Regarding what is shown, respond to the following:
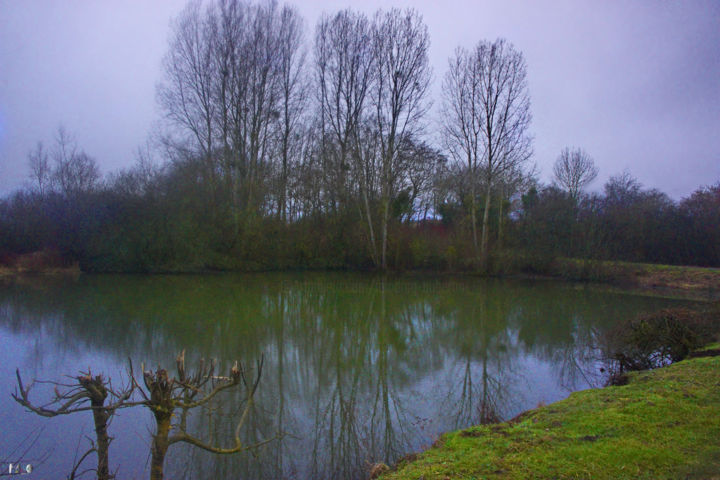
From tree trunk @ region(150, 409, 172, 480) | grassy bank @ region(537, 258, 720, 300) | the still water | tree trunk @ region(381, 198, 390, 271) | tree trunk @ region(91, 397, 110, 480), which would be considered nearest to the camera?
tree trunk @ region(150, 409, 172, 480)

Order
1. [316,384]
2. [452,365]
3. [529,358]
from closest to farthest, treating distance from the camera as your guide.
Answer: [316,384], [452,365], [529,358]

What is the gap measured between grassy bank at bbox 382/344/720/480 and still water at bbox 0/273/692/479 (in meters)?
1.00

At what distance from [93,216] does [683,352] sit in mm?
23572

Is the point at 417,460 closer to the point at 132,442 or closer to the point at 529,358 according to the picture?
the point at 132,442

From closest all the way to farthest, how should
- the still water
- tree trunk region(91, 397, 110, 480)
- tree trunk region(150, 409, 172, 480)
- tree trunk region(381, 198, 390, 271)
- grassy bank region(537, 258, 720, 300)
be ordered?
tree trunk region(150, 409, 172, 480)
tree trunk region(91, 397, 110, 480)
the still water
grassy bank region(537, 258, 720, 300)
tree trunk region(381, 198, 390, 271)

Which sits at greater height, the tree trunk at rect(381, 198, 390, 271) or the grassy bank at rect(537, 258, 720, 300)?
the tree trunk at rect(381, 198, 390, 271)

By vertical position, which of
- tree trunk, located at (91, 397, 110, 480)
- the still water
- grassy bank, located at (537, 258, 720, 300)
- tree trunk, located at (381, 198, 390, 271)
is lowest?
the still water

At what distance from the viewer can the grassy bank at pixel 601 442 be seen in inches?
118

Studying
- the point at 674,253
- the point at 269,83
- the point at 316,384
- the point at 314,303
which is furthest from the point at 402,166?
the point at 316,384

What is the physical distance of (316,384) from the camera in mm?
6535

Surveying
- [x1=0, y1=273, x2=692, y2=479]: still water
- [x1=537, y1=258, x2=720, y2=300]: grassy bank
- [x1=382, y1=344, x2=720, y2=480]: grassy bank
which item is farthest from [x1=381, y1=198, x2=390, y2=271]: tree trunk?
[x1=382, y1=344, x2=720, y2=480]: grassy bank

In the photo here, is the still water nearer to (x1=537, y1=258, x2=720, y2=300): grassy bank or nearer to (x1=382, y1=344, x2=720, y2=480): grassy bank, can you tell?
(x1=382, y1=344, x2=720, y2=480): grassy bank

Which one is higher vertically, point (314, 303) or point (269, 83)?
point (269, 83)

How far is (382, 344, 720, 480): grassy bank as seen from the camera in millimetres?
3010
